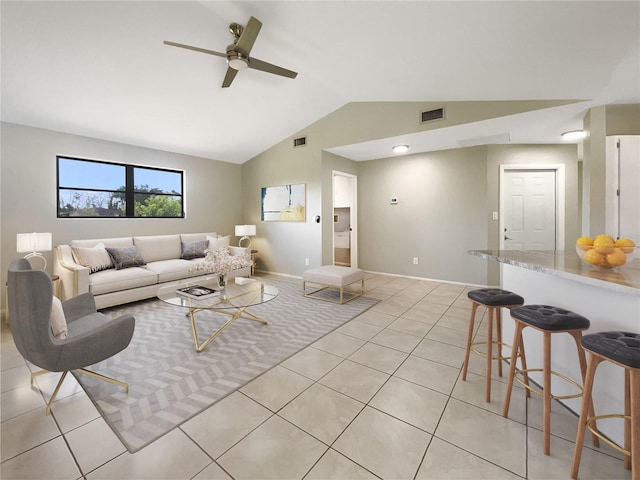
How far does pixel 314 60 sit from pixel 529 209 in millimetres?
4155

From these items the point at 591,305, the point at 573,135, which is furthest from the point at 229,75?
the point at 573,135

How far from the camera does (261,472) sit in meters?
1.32

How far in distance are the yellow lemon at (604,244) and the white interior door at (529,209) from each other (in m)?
3.40

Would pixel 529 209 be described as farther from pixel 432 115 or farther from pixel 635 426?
pixel 635 426

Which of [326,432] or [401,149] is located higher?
[401,149]

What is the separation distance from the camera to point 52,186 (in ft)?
12.8

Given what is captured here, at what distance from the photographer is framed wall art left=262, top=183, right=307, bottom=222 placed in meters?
5.34

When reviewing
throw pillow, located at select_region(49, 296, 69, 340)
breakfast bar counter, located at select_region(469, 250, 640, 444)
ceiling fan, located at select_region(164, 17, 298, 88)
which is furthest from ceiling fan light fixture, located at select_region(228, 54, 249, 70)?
breakfast bar counter, located at select_region(469, 250, 640, 444)

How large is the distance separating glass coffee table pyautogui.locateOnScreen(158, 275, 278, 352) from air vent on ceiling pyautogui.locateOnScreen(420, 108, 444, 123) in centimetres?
317

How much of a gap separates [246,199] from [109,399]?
4.96 metres

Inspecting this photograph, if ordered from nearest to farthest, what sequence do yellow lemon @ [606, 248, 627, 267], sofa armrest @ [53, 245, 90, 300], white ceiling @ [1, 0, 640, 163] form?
yellow lemon @ [606, 248, 627, 267], white ceiling @ [1, 0, 640, 163], sofa armrest @ [53, 245, 90, 300]

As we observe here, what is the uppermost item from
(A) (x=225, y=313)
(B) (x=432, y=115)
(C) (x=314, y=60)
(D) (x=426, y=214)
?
(C) (x=314, y=60)

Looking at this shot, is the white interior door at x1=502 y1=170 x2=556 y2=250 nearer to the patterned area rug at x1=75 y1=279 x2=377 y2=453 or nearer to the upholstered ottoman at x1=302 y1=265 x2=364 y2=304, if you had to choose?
the upholstered ottoman at x1=302 y1=265 x2=364 y2=304

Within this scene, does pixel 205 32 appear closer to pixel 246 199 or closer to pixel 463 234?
pixel 246 199
